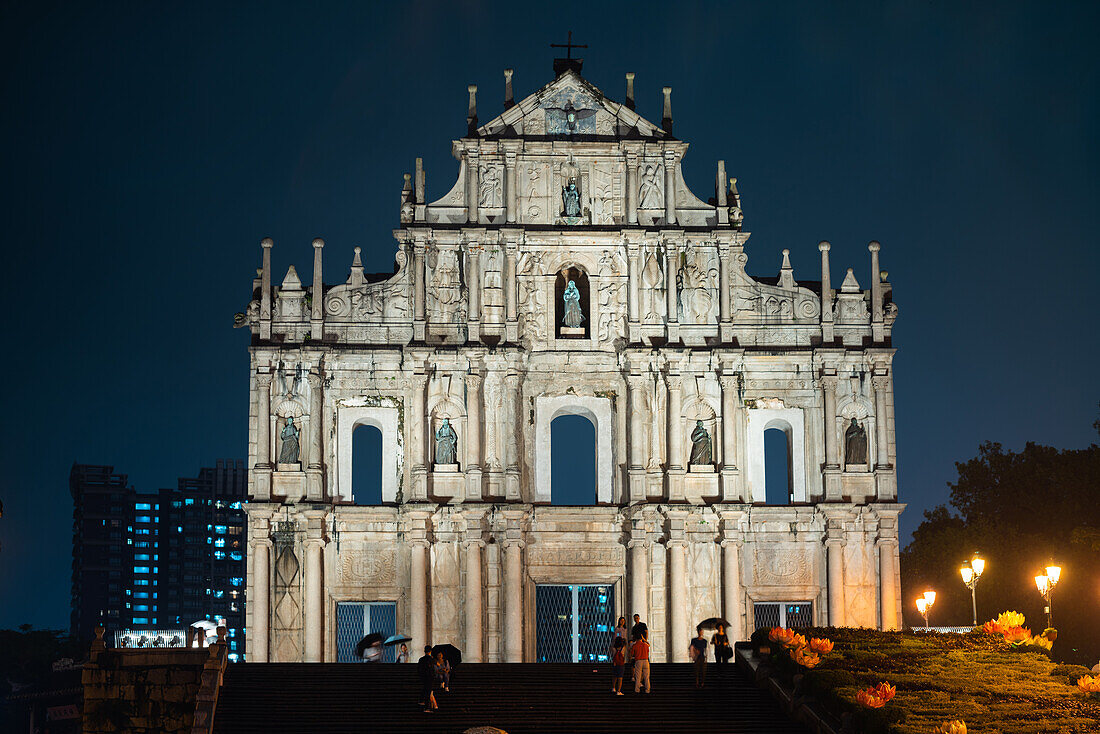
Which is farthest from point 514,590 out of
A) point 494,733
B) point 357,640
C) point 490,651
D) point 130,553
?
point 130,553

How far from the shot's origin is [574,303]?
42281 millimetres

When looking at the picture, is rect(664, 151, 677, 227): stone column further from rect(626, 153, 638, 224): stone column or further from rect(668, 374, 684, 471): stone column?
rect(668, 374, 684, 471): stone column

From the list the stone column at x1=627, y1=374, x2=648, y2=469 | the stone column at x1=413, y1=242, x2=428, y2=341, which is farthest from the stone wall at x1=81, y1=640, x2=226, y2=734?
the stone column at x1=627, y1=374, x2=648, y2=469

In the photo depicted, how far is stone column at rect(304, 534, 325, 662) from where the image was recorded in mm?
40031

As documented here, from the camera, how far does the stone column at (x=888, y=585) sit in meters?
41.2

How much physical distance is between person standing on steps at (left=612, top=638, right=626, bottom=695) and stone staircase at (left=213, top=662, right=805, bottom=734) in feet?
0.59

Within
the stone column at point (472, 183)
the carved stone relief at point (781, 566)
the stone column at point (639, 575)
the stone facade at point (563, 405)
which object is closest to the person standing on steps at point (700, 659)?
the stone facade at point (563, 405)

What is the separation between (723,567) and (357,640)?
9952 mm

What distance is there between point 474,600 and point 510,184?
11.5 metres

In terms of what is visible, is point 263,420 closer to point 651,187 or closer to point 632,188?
point 632,188

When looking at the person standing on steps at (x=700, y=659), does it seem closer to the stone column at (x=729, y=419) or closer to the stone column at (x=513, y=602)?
the stone column at (x=513, y=602)

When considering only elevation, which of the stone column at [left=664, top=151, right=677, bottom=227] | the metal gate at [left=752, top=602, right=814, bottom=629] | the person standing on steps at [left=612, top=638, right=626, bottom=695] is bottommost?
the person standing on steps at [left=612, top=638, right=626, bottom=695]

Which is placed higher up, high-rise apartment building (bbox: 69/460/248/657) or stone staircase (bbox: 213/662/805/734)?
high-rise apartment building (bbox: 69/460/248/657)

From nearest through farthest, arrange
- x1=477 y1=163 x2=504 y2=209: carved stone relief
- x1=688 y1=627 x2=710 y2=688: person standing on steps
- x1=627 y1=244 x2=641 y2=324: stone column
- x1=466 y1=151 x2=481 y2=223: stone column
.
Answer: x1=688 y1=627 x2=710 y2=688: person standing on steps, x1=627 y1=244 x2=641 y2=324: stone column, x1=466 y1=151 x2=481 y2=223: stone column, x1=477 y1=163 x2=504 y2=209: carved stone relief
